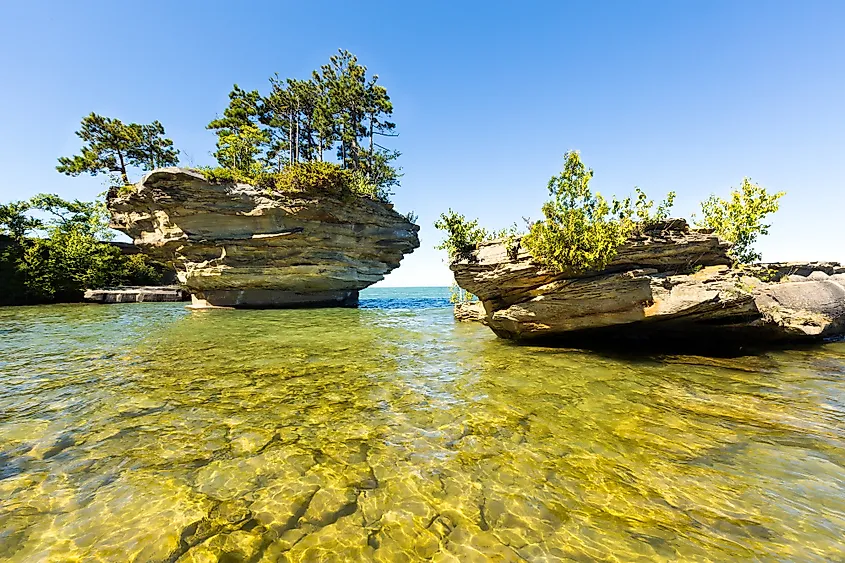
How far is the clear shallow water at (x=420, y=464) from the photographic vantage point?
118 inches

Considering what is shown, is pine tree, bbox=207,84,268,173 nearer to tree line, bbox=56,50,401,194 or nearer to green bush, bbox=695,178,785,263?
tree line, bbox=56,50,401,194

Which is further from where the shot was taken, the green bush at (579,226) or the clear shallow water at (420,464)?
the green bush at (579,226)

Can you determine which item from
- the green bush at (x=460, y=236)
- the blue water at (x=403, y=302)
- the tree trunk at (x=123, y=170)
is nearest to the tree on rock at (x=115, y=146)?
the tree trunk at (x=123, y=170)

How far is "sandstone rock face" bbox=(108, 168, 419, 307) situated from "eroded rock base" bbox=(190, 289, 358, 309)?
79 mm

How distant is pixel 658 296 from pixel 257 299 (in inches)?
1113

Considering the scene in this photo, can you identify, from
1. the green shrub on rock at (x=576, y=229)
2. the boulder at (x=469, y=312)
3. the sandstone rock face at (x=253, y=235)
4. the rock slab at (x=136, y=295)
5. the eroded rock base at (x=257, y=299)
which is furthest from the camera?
the rock slab at (x=136, y=295)

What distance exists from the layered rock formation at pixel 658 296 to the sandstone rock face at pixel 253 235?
18.2m

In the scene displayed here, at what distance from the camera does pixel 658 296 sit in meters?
9.80

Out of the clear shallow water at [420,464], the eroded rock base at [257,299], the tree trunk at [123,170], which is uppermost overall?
the tree trunk at [123,170]

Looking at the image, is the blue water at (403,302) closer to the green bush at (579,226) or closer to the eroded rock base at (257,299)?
the eroded rock base at (257,299)

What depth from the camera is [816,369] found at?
28.4 feet

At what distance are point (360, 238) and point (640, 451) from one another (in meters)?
26.5

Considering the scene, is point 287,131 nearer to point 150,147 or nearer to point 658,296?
point 150,147

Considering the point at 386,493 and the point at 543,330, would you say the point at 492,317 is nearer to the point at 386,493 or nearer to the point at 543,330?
the point at 543,330
